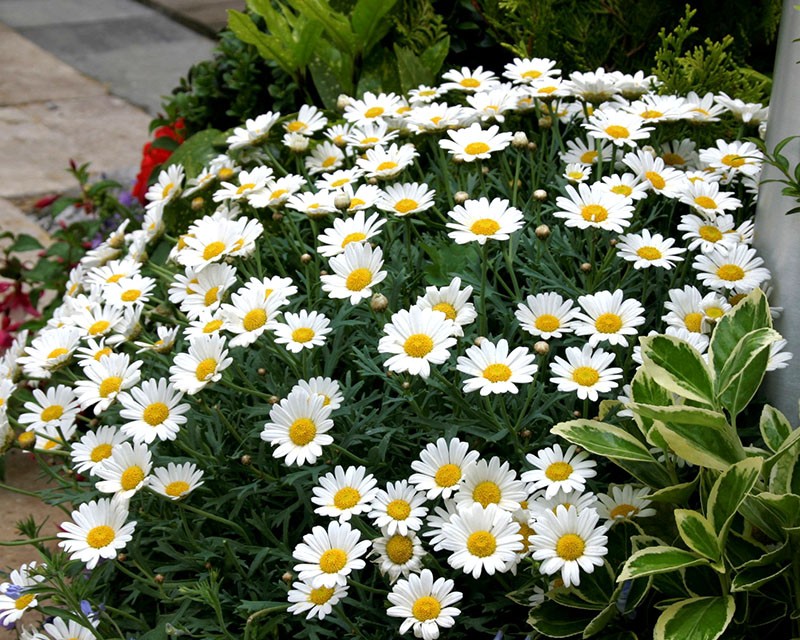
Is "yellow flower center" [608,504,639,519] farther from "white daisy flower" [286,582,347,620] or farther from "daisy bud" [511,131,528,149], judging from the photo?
"daisy bud" [511,131,528,149]

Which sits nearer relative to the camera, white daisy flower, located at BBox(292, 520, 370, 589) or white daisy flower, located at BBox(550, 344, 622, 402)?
white daisy flower, located at BBox(292, 520, 370, 589)

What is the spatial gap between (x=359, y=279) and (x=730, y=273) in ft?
2.05

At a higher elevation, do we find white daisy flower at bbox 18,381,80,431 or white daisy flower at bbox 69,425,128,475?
white daisy flower at bbox 69,425,128,475

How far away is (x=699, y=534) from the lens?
1.39m

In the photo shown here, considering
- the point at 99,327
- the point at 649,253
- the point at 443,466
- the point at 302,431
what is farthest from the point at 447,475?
the point at 99,327

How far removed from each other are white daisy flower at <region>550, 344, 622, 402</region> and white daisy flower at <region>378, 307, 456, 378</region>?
0.58ft

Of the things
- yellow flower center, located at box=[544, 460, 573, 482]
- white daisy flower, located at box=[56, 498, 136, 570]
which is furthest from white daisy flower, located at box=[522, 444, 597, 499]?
white daisy flower, located at box=[56, 498, 136, 570]

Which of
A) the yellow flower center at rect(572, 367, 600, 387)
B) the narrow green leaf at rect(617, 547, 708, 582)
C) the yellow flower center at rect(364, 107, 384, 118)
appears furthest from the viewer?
the yellow flower center at rect(364, 107, 384, 118)

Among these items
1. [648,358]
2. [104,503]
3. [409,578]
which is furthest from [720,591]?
[104,503]

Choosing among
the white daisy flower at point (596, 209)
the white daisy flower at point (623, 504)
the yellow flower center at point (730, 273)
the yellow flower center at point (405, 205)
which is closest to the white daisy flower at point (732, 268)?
the yellow flower center at point (730, 273)

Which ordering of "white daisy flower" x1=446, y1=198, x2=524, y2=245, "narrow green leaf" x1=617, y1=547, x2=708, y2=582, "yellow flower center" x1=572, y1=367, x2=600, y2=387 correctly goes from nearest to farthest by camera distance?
1. "narrow green leaf" x1=617, y1=547, x2=708, y2=582
2. "yellow flower center" x1=572, y1=367, x2=600, y2=387
3. "white daisy flower" x1=446, y1=198, x2=524, y2=245

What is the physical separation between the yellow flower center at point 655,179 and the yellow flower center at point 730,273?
0.71ft

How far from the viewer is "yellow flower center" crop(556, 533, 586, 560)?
1.41 metres

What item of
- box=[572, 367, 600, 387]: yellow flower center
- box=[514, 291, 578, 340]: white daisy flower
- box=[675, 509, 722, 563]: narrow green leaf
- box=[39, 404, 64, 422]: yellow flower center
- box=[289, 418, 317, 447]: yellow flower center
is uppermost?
box=[514, 291, 578, 340]: white daisy flower
